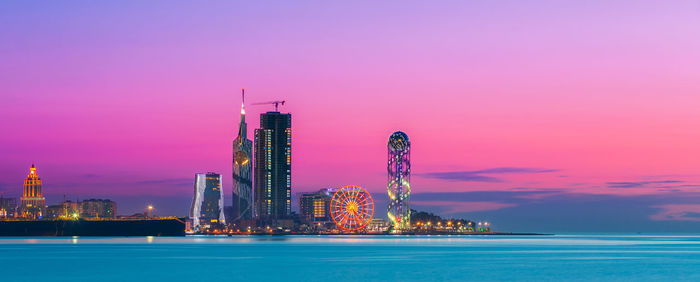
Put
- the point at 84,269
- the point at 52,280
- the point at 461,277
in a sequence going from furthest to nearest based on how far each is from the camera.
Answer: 1. the point at 84,269
2. the point at 461,277
3. the point at 52,280

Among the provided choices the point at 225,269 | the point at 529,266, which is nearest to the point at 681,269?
the point at 529,266

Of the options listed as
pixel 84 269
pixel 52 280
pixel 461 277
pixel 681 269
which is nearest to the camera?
pixel 52 280

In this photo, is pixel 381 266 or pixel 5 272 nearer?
pixel 5 272

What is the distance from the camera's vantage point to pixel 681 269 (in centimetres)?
11831

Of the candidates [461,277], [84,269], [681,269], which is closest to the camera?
[461,277]

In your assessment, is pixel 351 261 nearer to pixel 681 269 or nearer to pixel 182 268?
pixel 182 268

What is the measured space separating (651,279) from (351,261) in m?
48.5

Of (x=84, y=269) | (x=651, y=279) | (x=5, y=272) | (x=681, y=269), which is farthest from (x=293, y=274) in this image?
(x=681, y=269)

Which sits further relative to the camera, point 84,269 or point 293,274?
point 84,269

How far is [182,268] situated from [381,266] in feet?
87.4

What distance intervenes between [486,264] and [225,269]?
39.7 m

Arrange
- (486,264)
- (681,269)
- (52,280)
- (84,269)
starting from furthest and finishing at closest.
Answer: (486,264) → (681,269) → (84,269) → (52,280)

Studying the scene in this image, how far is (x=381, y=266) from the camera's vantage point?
118m

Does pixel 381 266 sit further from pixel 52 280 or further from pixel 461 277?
pixel 52 280
